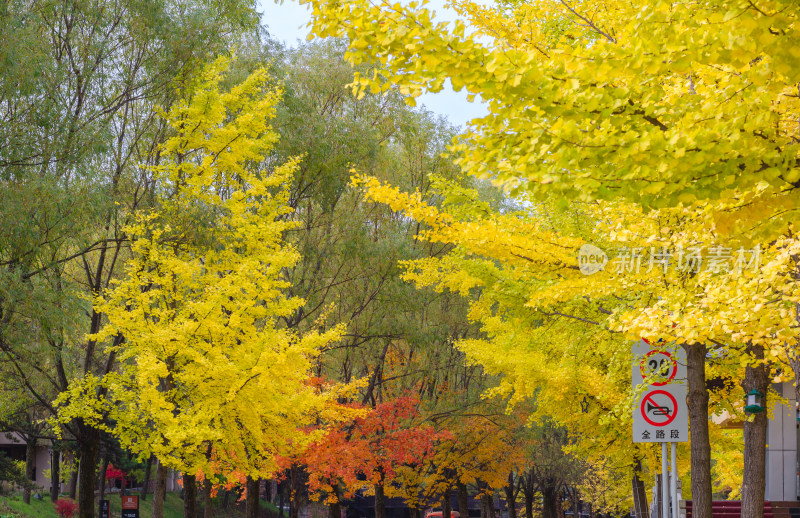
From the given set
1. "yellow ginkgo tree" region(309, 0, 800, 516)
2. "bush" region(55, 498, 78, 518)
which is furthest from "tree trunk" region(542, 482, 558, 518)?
"yellow ginkgo tree" region(309, 0, 800, 516)

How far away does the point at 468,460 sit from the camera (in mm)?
26703

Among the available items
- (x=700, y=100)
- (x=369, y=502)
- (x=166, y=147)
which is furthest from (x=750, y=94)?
(x=369, y=502)

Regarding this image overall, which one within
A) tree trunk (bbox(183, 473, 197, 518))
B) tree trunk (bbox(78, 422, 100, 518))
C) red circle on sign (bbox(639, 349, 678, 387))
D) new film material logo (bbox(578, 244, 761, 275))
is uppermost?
new film material logo (bbox(578, 244, 761, 275))

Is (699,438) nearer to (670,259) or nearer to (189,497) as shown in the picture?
(670,259)

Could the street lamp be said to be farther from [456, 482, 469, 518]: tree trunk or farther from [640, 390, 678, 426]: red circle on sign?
[456, 482, 469, 518]: tree trunk

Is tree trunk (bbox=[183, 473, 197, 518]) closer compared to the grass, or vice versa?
tree trunk (bbox=[183, 473, 197, 518])

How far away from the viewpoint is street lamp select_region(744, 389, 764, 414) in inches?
388

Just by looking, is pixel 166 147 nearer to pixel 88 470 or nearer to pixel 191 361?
pixel 191 361

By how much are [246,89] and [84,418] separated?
7.63m

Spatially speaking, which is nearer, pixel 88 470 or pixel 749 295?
pixel 749 295

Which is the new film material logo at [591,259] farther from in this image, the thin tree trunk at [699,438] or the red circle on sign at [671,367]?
the thin tree trunk at [699,438]

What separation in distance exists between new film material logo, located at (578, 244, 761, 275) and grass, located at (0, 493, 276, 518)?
61.3ft

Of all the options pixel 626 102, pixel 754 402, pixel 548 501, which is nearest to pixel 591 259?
pixel 754 402

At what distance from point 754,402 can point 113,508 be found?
117 feet
